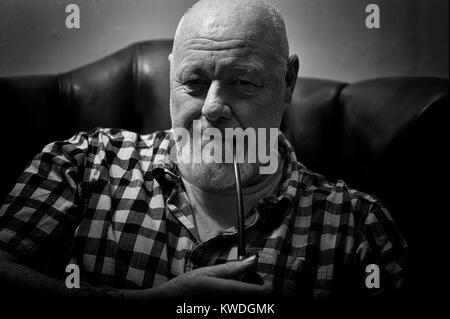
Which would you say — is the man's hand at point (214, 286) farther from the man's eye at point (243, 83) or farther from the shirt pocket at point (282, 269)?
the man's eye at point (243, 83)

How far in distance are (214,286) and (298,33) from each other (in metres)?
0.48

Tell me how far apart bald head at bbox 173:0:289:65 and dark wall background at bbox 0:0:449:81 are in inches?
0.8

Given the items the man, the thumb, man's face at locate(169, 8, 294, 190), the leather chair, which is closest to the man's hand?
the thumb

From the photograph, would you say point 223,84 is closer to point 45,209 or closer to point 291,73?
point 291,73

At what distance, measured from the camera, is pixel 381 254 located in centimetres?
79

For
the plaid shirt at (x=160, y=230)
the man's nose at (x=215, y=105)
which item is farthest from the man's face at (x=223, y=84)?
the plaid shirt at (x=160, y=230)

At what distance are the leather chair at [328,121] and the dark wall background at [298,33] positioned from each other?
0.19ft

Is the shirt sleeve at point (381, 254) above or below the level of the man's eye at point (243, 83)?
below

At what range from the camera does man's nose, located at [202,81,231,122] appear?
67 centimetres

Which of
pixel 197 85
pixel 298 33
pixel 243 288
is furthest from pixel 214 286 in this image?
pixel 298 33

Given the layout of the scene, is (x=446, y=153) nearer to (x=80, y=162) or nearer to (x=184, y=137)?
(x=184, y=137)

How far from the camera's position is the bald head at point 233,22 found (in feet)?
2.32
